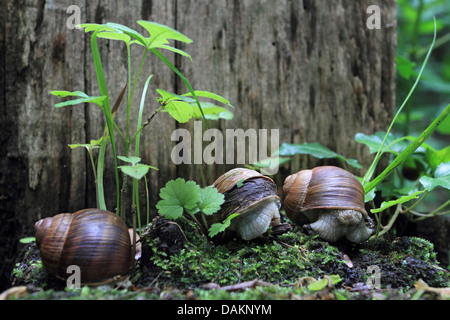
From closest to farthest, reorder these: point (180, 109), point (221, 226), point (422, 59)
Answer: point (221, 226) < point (180, 109) < point (422, 59)

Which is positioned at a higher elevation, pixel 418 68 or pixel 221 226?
pixel 418 68

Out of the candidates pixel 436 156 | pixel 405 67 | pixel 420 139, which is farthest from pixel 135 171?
pixel 405 67

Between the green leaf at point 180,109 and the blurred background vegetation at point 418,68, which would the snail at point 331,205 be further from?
the blurred background vegetation at point 418,68

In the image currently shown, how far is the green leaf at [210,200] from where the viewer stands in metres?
1.66

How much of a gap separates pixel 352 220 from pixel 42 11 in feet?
8.05

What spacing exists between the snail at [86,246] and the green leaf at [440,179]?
5.42 feet

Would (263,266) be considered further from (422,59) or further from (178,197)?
(422,59)

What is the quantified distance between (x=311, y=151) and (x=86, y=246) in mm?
1695

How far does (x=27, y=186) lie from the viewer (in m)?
2.36

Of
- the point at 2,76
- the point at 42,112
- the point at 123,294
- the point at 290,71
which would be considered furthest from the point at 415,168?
the point at 2,76

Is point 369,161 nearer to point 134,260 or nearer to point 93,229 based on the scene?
point 134,260

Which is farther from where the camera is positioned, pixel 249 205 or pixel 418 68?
pixel 418 68

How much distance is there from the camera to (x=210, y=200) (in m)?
1.70
